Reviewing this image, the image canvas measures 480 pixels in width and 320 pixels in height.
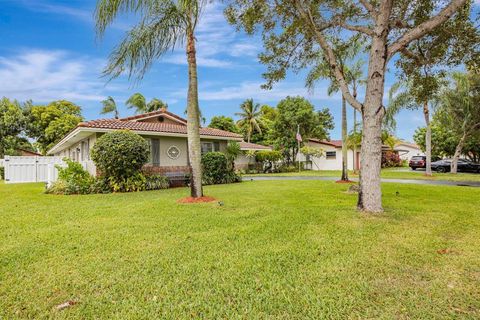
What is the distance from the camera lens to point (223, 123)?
131ft

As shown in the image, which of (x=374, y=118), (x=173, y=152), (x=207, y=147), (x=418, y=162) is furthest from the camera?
(x=418, y=162)

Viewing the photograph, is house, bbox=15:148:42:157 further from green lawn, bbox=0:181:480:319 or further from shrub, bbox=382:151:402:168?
shrub, bbox=382:151:402:168

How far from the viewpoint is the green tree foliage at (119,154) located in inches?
468

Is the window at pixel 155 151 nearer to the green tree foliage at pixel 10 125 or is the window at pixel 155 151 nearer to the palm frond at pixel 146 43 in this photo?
the palm frond at pixel 146 43

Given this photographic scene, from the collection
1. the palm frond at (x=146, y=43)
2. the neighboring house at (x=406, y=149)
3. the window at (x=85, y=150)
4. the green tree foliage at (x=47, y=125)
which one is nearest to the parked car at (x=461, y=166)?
the neighboring house at (x=406, y=149)

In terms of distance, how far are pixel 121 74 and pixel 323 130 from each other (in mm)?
33055

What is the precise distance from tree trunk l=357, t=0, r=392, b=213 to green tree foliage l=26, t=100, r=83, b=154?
36346 millimetres

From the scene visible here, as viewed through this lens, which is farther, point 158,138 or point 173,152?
point 173,152

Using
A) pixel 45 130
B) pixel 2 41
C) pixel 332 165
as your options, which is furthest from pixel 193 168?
pixel 45 130

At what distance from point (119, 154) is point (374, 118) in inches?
382

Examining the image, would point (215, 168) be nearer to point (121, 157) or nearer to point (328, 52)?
point (121, 157)

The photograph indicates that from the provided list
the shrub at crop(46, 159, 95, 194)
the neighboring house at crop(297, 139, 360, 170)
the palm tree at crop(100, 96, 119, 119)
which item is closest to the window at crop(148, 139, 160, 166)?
the shrub at crop(46, 159, 95, 194)

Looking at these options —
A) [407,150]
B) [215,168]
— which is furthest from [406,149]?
[215,168]

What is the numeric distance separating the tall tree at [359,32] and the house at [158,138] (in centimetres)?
742
